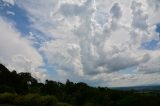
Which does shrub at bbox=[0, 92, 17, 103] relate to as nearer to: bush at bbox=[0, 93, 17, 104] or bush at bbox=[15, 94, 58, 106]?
bush at bbox=[0, 93, 17, 104]

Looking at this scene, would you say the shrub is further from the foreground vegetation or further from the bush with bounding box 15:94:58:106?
the bush with bounding box 15:94:58:106

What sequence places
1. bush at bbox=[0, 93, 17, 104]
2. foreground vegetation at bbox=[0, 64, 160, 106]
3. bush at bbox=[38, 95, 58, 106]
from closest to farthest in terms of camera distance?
bush at bbox=[38, 95, 58, 106] → foreground vegetation at bbox=[0, 64, 160, 106] → bush at bbox=[0, 93, 17, 104]

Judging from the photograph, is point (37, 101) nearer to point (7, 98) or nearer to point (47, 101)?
point (47, 101)

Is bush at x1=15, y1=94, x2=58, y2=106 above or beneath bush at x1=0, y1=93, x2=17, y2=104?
beneath

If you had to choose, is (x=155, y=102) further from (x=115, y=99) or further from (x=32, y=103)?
(x=32, y=103)

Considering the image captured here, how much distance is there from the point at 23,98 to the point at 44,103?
220 centimetres

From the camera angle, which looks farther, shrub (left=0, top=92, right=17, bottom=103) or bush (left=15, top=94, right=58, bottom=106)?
shrub (left=0, top=92, right=17, bottom=103)

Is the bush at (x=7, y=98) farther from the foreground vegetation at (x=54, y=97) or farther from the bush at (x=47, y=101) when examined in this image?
the bush at (x=47, y=101)

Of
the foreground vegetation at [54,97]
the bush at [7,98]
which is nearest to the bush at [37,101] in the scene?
the foreground vegetation at [54,97]

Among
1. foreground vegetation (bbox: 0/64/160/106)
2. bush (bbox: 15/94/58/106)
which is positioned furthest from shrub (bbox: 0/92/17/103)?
bush (bbox: 15/94/58/106)

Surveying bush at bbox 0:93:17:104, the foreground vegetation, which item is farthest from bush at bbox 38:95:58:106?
bush at bbox 0:93:17:104

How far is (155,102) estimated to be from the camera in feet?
115

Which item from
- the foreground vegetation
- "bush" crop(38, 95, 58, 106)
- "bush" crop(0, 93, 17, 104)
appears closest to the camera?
"bush" crop(38, 95, 58, 106)

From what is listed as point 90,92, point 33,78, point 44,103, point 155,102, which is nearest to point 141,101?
A: point 155,102
